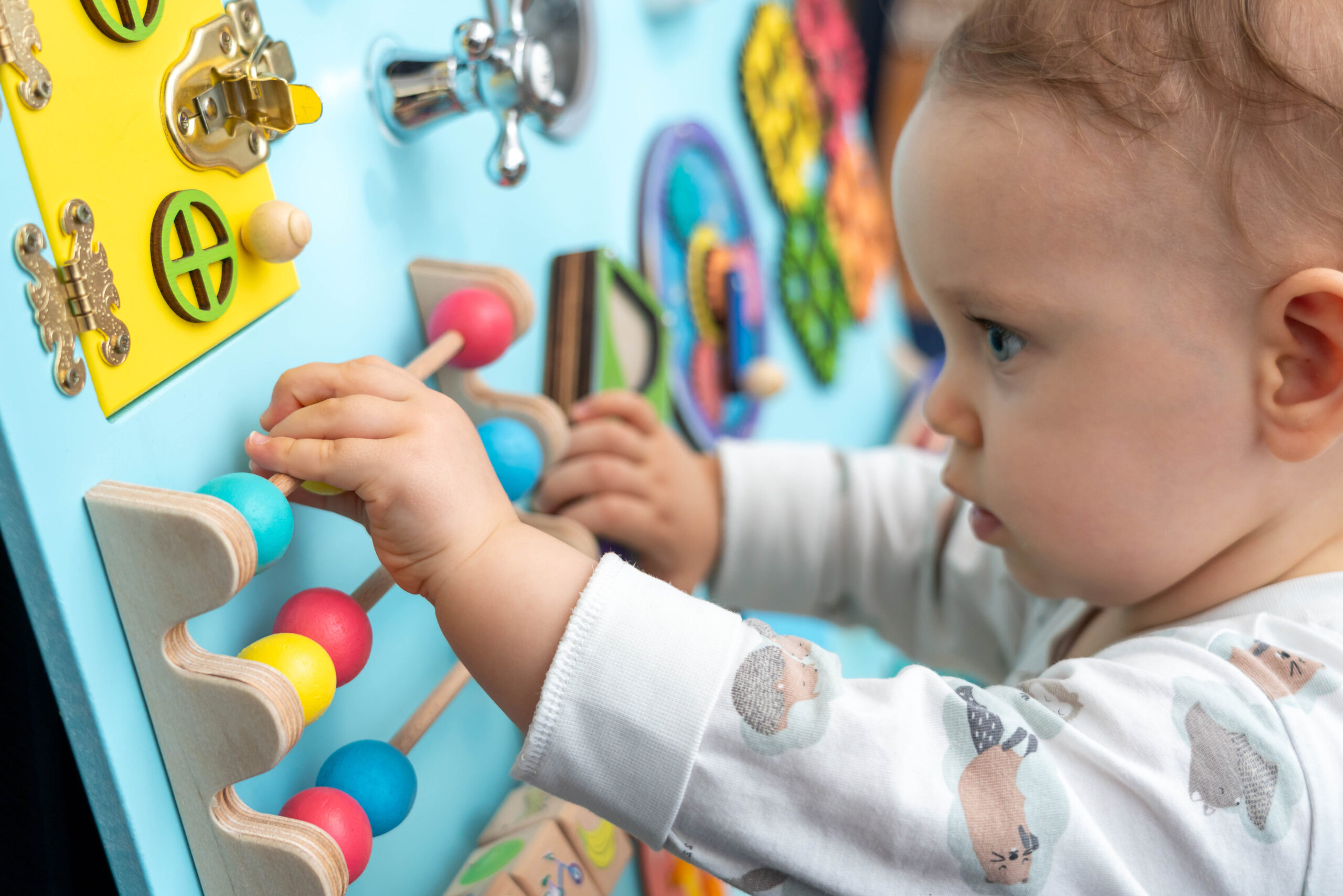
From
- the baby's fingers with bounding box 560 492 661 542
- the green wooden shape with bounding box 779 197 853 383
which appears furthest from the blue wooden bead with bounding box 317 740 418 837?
the green wooden shape with bounding box 779 197 853 383

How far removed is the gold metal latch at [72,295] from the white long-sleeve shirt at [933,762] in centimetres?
20

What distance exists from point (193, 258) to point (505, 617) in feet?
0.61

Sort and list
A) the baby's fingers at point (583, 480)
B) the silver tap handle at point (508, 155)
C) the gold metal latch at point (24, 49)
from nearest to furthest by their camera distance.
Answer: the gold metal latch at point (24, 49), the silver tap handle at point (508, 155), the baby's fingers at point (583, 480)

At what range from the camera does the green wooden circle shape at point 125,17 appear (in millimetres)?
362

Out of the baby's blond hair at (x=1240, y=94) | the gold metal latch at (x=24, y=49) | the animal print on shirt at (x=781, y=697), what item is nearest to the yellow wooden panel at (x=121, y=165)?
the gold metal latch at (x=24, y=49)

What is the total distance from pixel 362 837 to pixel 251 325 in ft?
0.71

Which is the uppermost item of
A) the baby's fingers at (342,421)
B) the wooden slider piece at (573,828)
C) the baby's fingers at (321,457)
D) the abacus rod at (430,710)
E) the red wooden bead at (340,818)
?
the baby's fingers at (342,421)

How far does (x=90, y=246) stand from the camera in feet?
1.18

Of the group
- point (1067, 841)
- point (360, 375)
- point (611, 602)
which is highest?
point (360, 375)

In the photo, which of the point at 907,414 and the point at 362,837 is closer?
the point at 362,837

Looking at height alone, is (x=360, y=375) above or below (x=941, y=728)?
above

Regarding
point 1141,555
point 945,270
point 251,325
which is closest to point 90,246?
point 251,325

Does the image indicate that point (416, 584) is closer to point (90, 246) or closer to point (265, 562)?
point (265, 562)

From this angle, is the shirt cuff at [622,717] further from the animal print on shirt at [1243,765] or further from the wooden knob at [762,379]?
the wooden knob at [762,379]
